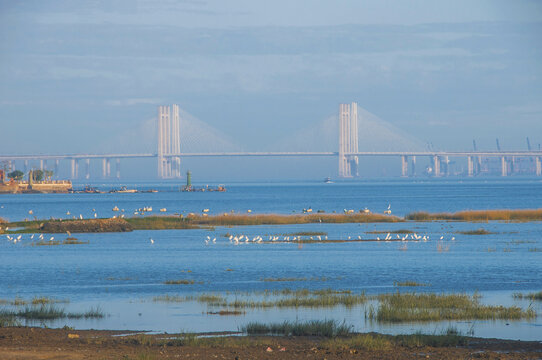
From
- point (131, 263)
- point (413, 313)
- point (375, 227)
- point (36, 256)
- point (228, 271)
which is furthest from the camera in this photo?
point (375, 227)

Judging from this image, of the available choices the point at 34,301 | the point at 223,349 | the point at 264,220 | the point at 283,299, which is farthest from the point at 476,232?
the point at 223,349

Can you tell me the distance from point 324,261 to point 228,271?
4.39 m

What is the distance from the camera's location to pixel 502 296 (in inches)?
861

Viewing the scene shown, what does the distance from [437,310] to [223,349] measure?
6167 mm

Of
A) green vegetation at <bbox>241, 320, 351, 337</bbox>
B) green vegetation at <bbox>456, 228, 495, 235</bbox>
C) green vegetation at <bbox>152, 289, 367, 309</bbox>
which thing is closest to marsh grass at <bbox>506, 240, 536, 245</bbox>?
green vegetation at <bbox>456, 228, 495, 235</bbox>

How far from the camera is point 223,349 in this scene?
14523 millimetres

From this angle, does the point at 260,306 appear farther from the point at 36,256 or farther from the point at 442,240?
the point at 442,240

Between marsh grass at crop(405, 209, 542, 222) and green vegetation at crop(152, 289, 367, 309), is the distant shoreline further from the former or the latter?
green vegetation at crop(152, 289, 367, 309)

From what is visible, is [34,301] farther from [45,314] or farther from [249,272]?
[249,272]

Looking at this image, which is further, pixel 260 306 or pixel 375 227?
pixel 375 227

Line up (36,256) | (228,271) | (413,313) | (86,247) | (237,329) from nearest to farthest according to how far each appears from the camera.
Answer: (237,329) → (413,313) → (228,271) → (36,256) → (86,247)

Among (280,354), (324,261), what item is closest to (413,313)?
(280,354)

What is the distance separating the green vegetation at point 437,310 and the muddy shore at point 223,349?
2.81 m

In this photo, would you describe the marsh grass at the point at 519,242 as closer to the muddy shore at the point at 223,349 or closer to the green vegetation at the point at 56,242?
the green vegetation at the point at 56,242
